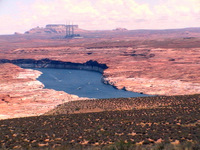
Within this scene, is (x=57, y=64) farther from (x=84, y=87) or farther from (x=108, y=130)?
(x=108, y=130)

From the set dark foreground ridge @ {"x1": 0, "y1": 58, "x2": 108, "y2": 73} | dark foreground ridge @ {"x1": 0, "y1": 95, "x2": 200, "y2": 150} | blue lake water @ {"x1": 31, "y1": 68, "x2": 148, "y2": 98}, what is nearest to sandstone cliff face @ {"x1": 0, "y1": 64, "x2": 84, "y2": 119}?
blue lake water @ {"x1": 31, "y1": 68, "x2": 148, "y2": 98}

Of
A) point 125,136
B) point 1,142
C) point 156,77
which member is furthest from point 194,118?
point 156,77

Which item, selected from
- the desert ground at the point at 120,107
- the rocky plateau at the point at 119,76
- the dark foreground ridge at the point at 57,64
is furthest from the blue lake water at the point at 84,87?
the dark foreground ridge at the point at 57,64

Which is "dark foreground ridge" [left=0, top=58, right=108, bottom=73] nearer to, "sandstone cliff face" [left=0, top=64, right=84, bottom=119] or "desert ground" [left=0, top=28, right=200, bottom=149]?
"desert ground" [left=0, top=28, right=200, bottom=149]

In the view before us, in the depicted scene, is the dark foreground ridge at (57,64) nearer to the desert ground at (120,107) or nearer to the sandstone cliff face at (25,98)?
the desert ground at (120,107)

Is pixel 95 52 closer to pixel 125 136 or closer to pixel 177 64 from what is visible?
pixel 177 64

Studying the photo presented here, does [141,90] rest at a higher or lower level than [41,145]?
lower
